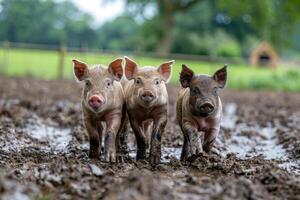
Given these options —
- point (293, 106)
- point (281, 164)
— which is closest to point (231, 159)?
point (281, 164)

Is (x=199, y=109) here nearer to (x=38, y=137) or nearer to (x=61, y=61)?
(x=38, y=137)

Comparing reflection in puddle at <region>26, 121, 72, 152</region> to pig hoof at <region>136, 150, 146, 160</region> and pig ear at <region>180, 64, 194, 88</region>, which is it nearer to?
pig hoof at <region>136, 150, 146, 160</region>

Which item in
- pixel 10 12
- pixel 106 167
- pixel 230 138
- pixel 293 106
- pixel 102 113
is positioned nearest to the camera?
pixel 106 167

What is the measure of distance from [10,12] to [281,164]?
138 feet

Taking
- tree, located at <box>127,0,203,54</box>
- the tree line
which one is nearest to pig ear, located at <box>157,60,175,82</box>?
the tree line

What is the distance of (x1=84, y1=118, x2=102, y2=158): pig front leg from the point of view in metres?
6.29

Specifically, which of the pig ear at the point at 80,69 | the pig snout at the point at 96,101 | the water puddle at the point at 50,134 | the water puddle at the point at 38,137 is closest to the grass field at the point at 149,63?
the water puddle at the point at 50,134

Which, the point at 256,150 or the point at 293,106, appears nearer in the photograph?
the point at 256,150

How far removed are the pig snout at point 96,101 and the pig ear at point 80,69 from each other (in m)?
0.45

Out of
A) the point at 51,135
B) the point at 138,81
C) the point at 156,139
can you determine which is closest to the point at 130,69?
the point at 138,81

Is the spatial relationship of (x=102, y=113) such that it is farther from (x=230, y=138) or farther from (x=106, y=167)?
(x=230, y=138)

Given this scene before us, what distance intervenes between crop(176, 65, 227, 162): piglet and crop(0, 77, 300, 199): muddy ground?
0.21 meters

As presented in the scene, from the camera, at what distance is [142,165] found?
232 inches

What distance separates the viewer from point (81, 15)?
6362cm
